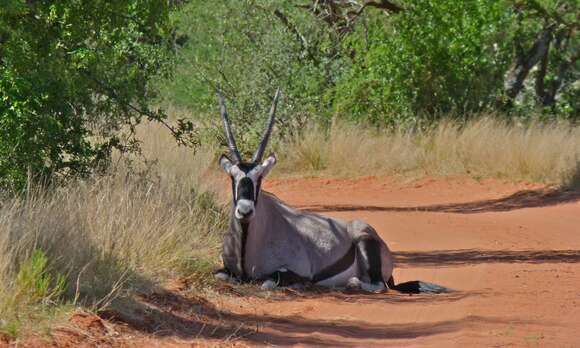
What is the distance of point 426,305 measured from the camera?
11.4m

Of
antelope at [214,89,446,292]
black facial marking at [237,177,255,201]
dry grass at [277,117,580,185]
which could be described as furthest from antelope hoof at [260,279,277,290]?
dry grass at [277,117,580,185]

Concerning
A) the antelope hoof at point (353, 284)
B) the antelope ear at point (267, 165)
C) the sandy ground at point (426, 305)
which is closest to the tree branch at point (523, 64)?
the sandy ground at point (426, 305)

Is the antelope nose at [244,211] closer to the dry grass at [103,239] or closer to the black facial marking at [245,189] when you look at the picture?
the black facial marking at [245,189]

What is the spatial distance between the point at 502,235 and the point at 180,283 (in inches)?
298

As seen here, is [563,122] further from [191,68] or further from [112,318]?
[112,318]

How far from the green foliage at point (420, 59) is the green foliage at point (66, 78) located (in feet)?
37.4

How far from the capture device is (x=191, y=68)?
26625 mm

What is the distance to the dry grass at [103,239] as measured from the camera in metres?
8.69

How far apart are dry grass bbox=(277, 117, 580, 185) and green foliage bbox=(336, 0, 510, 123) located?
2.48 ft

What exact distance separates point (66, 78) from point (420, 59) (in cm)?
1508

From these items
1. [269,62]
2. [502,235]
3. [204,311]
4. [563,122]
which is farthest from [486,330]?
[563,122]

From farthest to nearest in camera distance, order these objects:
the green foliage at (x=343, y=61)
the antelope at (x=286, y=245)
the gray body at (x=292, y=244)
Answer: the green foliage at (x=343, y=61) → the gray body at (x=292, y=244) → the antelope at (x=286, y=245)

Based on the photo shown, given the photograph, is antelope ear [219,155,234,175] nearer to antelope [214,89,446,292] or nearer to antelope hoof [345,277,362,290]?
antelope [214,89,446,292]

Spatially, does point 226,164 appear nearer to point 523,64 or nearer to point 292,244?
point 292,244
